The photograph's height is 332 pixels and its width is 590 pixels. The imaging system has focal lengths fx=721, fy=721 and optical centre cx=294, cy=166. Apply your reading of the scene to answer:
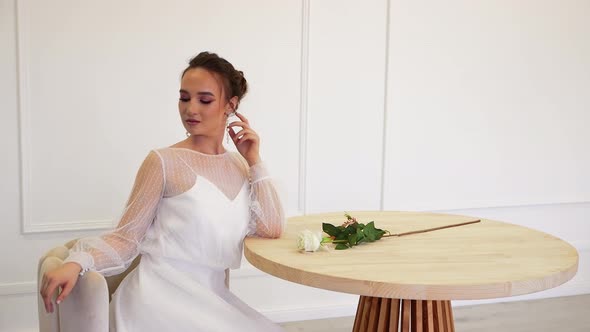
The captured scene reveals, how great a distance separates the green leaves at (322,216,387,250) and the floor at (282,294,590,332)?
158 cm

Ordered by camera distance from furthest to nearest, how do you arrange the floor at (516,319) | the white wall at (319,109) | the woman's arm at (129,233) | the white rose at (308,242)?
the floor at (516,319)
the white wall at (319,109)
the white rose at (308,242)
the woman's arm at (129,233)

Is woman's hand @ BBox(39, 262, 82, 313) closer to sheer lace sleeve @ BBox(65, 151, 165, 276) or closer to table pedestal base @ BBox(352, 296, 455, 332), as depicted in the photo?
sheer lace sleeve @ BBox(65, 151, 165, 276)

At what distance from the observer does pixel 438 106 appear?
4008mm

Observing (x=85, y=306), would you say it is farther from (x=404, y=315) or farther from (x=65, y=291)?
(x=404, y=315)

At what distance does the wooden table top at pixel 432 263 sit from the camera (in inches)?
69.3

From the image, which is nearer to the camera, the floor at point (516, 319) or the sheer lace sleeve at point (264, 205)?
the sheer lace sleeve at point (264, 205)

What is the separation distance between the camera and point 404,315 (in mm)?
2070

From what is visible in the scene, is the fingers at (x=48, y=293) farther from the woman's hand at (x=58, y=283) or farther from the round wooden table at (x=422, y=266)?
the round wooden table at (x=422, y=266)

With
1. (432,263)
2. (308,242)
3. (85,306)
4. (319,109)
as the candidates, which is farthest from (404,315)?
(319,109)

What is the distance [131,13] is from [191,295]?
1722mm

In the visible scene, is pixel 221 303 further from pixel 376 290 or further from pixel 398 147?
pixel 398 147

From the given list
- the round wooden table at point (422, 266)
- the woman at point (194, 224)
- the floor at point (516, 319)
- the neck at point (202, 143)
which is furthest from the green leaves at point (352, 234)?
the floor at point (516, 319)

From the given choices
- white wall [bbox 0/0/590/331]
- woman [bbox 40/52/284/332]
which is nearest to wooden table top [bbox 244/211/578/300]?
woman [bbox 40/52/284/332]

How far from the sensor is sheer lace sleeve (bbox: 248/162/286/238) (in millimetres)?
2207
